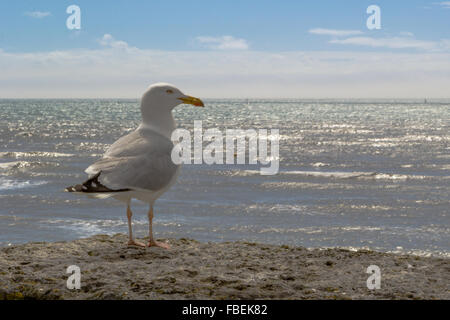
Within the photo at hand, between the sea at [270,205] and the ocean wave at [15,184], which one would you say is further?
the ocean wave at [15,184]

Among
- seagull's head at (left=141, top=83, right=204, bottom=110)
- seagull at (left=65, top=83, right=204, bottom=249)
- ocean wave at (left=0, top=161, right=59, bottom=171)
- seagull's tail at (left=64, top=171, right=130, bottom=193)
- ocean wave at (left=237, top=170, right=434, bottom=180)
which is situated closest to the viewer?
seagull's tail at (left=64, top=171, right=130, bottom=193)

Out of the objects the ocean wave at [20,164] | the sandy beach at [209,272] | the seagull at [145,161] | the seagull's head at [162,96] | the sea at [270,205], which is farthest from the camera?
the ocean wave at [20,164]

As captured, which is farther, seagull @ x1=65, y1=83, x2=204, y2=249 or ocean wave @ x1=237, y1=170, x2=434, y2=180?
ocean wave @ x1=237, y1=170, x2=434, y2=180

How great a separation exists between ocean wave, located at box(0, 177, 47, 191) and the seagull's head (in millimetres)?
17689

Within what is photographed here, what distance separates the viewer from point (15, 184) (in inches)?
941

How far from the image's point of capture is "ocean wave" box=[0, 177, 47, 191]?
22.8 meters

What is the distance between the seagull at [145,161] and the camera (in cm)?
574

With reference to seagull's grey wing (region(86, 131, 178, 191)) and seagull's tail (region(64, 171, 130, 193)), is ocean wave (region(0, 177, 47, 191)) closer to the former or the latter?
seagull's grey wing (region(86, 131, 178, 191))

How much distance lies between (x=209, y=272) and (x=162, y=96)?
203 centimetres

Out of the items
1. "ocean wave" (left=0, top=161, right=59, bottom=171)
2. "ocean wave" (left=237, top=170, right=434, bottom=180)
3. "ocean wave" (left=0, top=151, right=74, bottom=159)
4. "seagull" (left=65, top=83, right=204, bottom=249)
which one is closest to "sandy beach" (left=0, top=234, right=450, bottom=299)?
"seagull" (left=65, top=83, right=204, bottom=249)

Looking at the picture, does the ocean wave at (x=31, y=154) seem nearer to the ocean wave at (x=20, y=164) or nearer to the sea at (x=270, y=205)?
the sea at (x=270, y=205)

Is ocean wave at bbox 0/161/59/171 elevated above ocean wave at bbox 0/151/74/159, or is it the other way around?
ocean wave at bbox 0/151/74/159

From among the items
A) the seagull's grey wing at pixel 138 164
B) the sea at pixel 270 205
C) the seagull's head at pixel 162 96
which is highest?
the seagull's head at pixel 162 96

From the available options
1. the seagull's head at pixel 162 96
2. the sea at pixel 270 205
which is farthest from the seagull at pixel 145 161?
the sea at pixel 270 205
